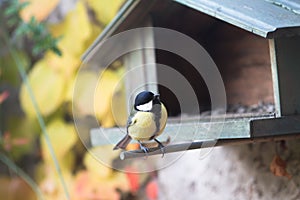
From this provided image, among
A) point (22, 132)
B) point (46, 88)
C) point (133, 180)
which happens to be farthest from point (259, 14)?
point (22, 132)

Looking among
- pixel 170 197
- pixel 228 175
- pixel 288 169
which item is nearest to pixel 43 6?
pixel 170 197

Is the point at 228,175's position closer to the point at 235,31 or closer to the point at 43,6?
the point at 235,31

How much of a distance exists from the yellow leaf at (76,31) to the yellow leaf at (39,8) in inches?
3.6

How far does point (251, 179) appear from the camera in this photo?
1.05 meters

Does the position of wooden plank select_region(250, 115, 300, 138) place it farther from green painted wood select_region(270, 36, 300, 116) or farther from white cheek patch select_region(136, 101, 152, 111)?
white cheek patch select_region(136, 101, 152, 111)

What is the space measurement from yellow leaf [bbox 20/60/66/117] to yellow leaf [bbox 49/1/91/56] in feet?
0.34

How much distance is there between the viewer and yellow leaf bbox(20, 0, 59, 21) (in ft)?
6.41

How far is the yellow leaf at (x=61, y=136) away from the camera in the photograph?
1.95 meters

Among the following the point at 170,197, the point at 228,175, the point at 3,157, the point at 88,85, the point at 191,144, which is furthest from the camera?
the point at 3,157

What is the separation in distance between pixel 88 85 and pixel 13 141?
0.50m

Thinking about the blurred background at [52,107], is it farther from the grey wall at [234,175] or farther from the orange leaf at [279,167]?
the orange leaf at [279,167]

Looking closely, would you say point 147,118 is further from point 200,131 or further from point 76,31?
point 76,31

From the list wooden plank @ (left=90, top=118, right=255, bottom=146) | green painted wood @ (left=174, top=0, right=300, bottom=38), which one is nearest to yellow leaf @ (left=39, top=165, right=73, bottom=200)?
wooden plank @ (left=90, top=118, right=255, bottom=146)

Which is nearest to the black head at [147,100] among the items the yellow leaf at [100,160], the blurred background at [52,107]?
the blurred background at [52,107]
